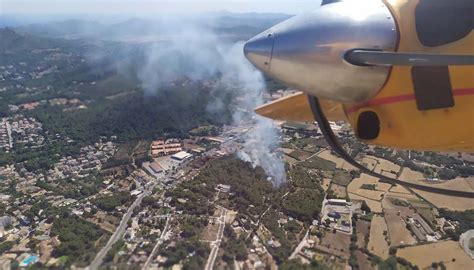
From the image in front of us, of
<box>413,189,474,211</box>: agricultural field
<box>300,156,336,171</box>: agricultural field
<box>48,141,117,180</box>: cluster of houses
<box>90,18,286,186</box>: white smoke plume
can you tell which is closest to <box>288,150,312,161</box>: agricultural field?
<box>300,156,336,171</box>: agricultural field

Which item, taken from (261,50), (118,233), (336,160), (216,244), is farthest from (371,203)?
(261,50)

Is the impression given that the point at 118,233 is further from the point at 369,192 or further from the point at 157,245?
the point at 369,192

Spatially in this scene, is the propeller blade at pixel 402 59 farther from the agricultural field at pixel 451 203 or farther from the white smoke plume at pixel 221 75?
the white smoke plume at pixel 221 75

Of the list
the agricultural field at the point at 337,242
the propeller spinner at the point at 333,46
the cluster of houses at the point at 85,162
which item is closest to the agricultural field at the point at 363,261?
the agricultural field at the point at 337,242

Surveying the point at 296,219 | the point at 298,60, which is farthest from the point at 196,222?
the point at 298,60

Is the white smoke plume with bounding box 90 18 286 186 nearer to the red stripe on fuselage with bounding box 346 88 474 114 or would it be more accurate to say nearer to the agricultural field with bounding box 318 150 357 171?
the agricultural field with bounding box 318 150 357 171
